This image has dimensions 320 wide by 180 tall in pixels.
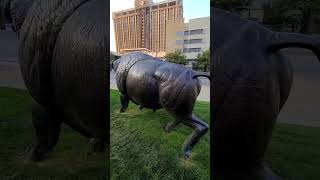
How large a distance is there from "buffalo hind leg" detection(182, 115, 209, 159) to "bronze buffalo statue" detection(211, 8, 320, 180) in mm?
252

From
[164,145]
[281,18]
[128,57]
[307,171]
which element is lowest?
[307,171]

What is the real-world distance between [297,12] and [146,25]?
488 mm

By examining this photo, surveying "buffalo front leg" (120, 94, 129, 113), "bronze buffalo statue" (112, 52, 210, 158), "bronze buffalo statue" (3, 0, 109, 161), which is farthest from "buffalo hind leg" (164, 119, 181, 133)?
"bronze buffalo statue" (3, 0, 109, 161)

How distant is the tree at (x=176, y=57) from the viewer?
1352 millimetres

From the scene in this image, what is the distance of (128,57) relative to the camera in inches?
57.5

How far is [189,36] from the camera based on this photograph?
4.39 ft

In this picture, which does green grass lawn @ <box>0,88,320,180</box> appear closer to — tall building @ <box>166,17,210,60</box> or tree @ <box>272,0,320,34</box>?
tall building @ <box>166,17,210,60</box>

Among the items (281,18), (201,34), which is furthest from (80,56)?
(281,18)

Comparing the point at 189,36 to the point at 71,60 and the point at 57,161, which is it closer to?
the point at 71,60

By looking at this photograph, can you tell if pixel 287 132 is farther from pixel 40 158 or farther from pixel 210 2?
pixel 40 158

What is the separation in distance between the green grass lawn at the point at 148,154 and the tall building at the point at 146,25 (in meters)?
0.19

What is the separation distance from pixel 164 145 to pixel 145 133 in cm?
9

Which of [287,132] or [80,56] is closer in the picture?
[80,56]

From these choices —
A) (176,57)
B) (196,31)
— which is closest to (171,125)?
(176,57)
